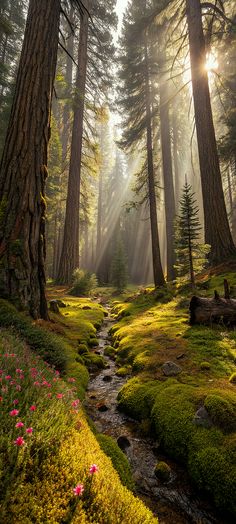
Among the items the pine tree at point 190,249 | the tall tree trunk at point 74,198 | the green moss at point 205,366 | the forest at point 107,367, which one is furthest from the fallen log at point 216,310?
the tall tree trunk at point 74,198

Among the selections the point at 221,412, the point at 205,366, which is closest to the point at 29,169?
the point at 205,366

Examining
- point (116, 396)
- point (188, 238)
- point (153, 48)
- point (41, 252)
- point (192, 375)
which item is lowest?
point (116, 396)

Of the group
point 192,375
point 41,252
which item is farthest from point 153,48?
point 192,375

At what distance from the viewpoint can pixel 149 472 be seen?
2736mm

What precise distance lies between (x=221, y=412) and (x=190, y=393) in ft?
1.96

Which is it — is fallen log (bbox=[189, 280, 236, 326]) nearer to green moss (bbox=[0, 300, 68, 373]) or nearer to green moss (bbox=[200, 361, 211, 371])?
green moss (bbox=[200, 361, 211, 371])

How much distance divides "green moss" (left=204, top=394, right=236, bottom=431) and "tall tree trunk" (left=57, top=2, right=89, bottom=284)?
42.3 feet

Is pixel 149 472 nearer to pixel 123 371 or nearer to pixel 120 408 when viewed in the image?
pixel 120 408

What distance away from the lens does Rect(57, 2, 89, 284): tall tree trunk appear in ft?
50.8

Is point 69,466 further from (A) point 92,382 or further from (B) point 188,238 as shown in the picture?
(B) point 188,238

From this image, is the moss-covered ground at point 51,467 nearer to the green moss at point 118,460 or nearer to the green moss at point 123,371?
the green moss at point 118,460

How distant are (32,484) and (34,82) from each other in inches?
279

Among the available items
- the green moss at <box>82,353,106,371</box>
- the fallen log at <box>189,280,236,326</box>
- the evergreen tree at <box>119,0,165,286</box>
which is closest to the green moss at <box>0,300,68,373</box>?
the green moss at <box>82,353,106,371</box>

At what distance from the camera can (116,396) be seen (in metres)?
4.24
